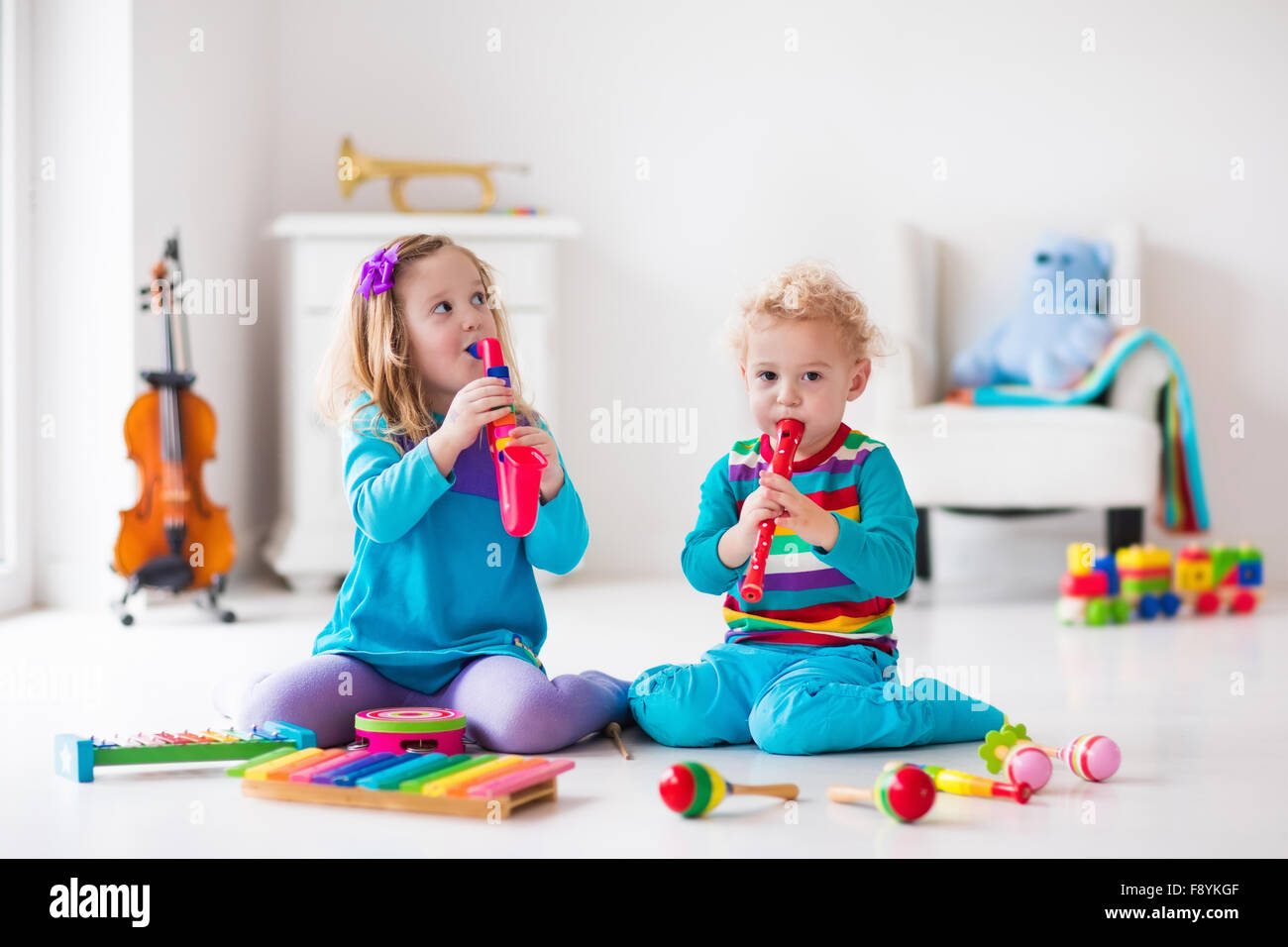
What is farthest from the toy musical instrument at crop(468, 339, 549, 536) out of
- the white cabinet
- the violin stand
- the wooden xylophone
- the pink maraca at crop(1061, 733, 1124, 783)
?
the white cabinet

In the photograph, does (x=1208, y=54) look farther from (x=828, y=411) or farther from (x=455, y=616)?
(x=455, y=616)

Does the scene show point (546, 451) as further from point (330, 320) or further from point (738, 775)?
point (330, 320)

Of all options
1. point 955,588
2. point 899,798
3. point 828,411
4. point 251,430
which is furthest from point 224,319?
point 899,798

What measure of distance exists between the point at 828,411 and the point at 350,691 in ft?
1.92

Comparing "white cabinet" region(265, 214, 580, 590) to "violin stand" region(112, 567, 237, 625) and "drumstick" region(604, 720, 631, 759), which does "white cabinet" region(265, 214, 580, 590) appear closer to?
"violin stand" region(112, 567, 237, 625)

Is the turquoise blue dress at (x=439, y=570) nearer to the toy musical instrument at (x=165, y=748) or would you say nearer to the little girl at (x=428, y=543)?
the little girl at (x=428, y=543)

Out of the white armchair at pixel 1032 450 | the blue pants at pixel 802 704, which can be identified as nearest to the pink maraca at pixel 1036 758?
the blue pants at pixel 802 704

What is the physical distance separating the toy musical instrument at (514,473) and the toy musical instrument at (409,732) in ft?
0.68

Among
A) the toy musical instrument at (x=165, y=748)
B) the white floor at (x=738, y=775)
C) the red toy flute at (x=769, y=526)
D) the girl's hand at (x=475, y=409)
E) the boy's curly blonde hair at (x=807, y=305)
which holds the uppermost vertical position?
the boy's curly blonde hair at (x=807, y=305)

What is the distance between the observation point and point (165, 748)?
4.30 ft

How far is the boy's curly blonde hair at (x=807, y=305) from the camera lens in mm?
1477

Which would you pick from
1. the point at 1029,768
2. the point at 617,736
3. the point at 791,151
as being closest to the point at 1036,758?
the point at 1029,768

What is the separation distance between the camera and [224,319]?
312 centimetres

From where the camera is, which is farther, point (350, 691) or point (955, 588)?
point (955, 588)
